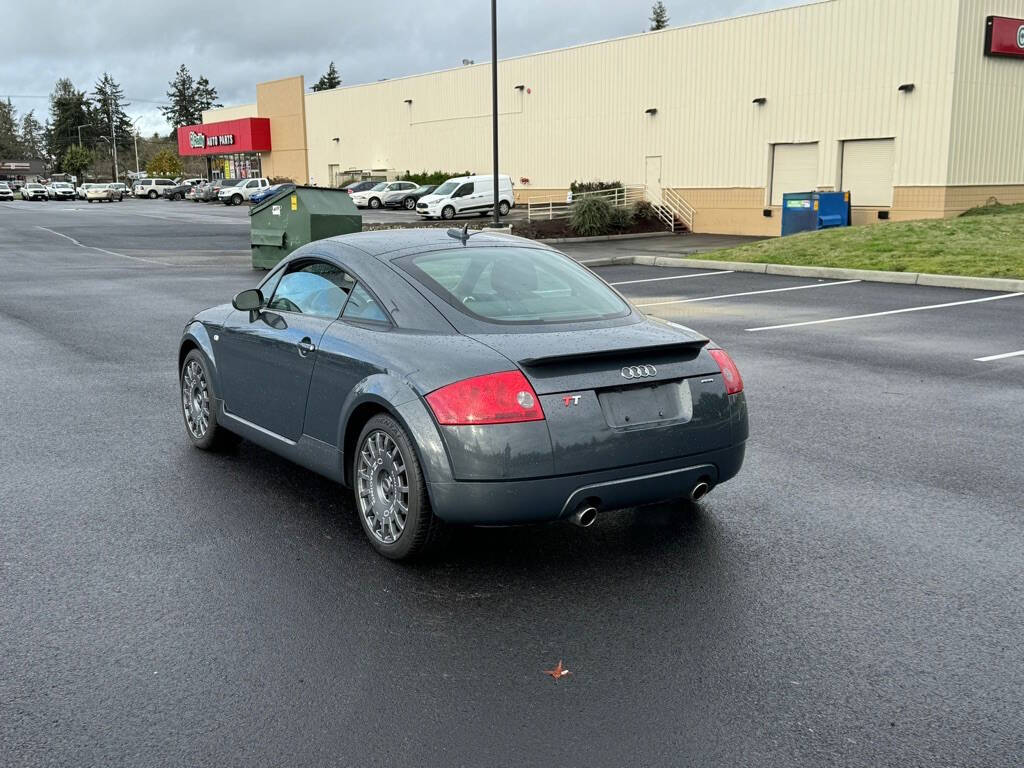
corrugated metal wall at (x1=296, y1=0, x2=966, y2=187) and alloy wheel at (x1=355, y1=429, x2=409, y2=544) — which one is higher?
corrugated metal wall at (x1=296, y1=0, x2=966, y2=187)

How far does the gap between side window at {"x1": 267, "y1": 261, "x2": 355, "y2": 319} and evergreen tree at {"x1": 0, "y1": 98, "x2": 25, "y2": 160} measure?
202993 millimetres

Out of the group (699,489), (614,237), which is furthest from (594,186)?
(699,489)

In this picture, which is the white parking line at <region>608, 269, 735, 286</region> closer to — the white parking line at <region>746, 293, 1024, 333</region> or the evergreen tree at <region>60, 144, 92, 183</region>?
the white parking line at <region>746, 293, 1024, 333</region>

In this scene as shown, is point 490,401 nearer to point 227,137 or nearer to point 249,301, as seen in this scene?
point 249,301

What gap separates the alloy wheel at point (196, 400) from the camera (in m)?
6.95

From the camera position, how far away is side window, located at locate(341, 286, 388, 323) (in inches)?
210

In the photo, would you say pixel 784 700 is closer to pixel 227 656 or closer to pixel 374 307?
pixel 227 656

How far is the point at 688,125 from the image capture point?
1468 inches

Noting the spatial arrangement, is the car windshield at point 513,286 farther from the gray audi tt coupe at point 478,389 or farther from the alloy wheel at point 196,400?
the alloy wheel at point 196,400

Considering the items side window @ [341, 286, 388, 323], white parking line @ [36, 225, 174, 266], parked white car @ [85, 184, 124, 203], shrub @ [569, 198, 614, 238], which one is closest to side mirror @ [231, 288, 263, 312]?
side window @ [341, 286, 388, 323]

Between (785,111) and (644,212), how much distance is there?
230 inches

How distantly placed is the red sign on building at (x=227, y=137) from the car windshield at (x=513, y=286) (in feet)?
244

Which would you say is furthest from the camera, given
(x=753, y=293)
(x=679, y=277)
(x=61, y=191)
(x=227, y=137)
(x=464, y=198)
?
(x=61, y=191)

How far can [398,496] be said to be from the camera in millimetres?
4953
